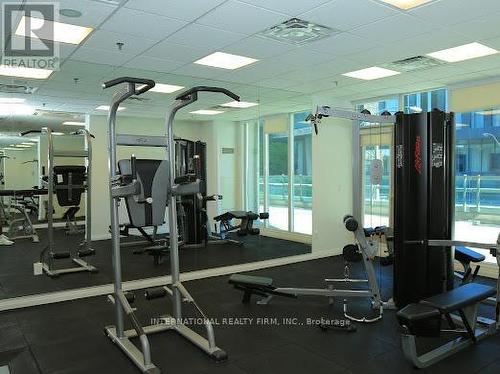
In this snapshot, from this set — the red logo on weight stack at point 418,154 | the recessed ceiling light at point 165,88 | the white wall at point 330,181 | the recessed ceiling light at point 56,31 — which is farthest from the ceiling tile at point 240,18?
the white wall at point 330,181

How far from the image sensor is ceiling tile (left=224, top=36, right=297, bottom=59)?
382cm

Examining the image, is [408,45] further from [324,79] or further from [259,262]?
[259,262]

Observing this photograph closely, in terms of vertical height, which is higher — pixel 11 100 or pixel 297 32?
pixel 297 32

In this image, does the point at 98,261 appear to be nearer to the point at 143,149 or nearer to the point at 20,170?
the point at 20,170

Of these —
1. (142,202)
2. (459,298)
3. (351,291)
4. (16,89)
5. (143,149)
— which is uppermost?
(16,89)

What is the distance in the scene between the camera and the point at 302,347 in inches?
126

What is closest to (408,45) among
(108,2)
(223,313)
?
(108,2)

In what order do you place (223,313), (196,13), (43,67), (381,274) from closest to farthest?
1. (196,13)
2. (223,313)
3. (43,67)
4. (381,274)

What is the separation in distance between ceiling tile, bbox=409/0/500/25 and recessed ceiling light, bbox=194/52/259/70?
1880 mm

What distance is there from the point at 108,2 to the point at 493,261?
5.66m

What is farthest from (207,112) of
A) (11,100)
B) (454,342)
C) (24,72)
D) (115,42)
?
(454,342)

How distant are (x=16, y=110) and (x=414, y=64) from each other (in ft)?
15.6

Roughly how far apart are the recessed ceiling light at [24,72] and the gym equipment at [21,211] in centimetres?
131

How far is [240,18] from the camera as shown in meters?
3.24
